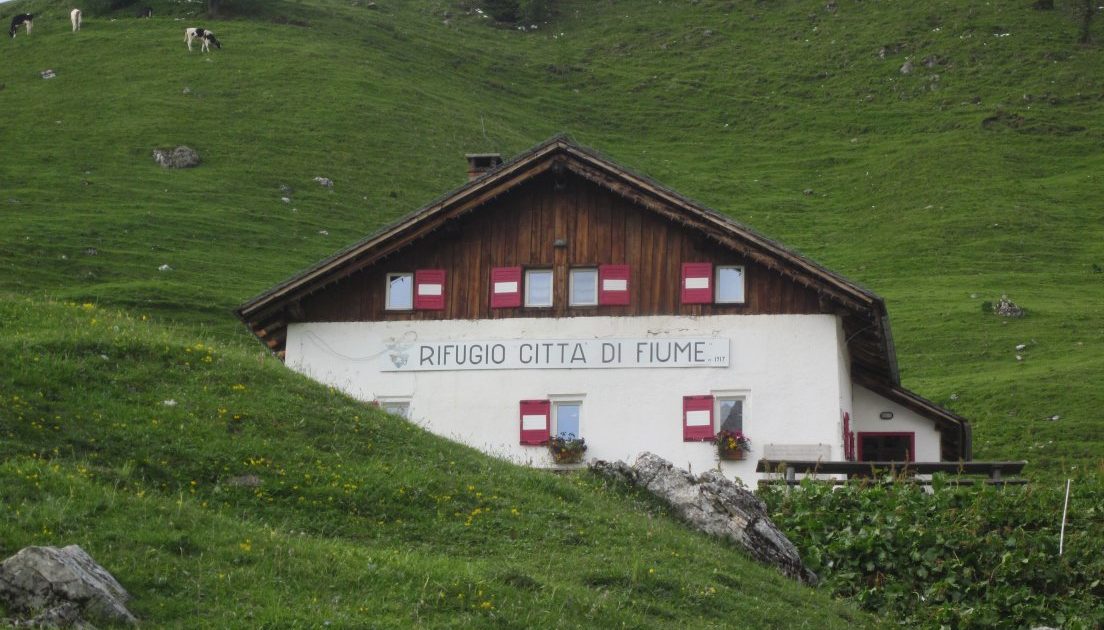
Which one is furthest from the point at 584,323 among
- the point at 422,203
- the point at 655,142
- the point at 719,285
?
→ the point at 655,142

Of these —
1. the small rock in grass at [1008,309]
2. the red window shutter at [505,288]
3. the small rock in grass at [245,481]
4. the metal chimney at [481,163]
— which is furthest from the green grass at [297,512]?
the small rock in grass at [1008,309]

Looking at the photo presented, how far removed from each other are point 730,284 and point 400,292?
23.6ft

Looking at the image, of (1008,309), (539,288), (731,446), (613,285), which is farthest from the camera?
(1008,309)

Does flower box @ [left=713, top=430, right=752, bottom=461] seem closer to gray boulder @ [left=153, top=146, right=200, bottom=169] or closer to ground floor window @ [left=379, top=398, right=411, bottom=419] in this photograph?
ground floor window @ [left=379, top=398, right=411, bottom=419]

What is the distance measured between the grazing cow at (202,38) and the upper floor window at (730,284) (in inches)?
2592

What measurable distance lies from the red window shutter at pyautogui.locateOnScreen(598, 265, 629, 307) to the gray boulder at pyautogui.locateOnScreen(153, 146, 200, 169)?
4530 cm

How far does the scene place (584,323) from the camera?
1342 inches

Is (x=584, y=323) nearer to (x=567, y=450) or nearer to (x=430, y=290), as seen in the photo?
(x=567, y=450)

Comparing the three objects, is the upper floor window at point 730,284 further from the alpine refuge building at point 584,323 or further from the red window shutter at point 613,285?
the red window shutter at point 613,285

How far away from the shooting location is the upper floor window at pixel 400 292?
3481 cm

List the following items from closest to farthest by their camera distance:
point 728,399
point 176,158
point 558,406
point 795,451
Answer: point 795,451 → point 728,399 → point 558,406 → point 176,158

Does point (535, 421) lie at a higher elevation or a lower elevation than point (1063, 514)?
higher

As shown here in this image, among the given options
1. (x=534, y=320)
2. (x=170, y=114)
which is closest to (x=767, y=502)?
(x=534, y=320)

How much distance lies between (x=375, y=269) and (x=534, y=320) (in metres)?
3.78
